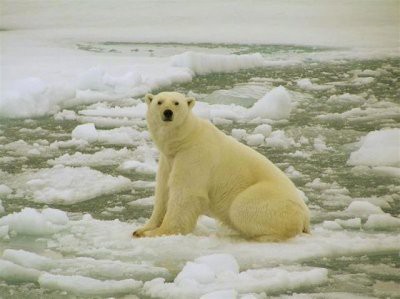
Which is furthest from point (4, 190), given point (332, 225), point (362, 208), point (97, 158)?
point (362, 208)

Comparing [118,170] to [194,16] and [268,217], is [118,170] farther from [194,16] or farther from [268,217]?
[194,16]

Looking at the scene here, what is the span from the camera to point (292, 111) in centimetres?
824

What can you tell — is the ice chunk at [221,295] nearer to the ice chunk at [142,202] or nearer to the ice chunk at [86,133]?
the ice chunk at [142,202]

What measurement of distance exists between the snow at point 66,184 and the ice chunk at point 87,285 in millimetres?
1624

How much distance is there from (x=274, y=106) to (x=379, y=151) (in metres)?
1.95

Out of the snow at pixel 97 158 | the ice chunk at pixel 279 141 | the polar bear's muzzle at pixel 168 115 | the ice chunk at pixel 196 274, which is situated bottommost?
the snow at pixel 97 158

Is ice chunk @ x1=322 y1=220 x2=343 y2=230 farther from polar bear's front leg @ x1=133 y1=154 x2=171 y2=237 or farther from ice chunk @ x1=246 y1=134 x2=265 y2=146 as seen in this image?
ice chunk @ x1=246 y1=134 x2=265 y2=146

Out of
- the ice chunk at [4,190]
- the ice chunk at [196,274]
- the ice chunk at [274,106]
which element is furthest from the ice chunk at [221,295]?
the ice chunk at [274,106]

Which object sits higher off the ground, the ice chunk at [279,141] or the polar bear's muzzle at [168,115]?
the polar bear's muzzle at [168,115]

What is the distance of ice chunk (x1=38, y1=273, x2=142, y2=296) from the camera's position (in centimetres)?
334

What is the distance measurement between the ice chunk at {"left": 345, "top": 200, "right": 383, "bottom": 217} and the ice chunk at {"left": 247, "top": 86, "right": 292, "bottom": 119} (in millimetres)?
3208

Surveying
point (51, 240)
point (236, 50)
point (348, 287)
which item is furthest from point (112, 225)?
point (236, 50)

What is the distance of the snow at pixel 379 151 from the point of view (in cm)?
604

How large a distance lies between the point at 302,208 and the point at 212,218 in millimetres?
666
